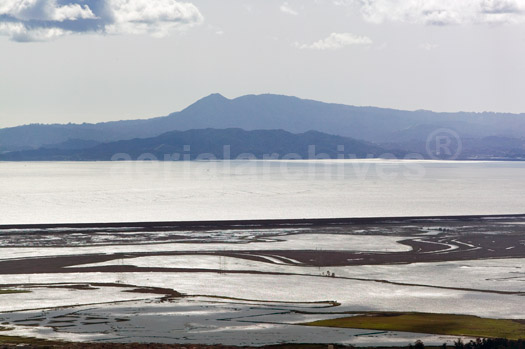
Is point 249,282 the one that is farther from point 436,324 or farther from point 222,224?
point 222,224

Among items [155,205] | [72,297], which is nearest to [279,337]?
[72,297]

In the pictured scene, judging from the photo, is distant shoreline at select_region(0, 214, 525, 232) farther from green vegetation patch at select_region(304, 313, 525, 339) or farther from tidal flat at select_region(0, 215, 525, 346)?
green vegetation patch at select_region(304, 313, 525, 339)

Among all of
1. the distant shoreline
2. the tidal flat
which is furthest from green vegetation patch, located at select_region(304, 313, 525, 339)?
the distant shoreline

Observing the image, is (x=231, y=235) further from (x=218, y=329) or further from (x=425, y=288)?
(x=218, y=329)

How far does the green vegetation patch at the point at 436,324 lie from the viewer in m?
45.3

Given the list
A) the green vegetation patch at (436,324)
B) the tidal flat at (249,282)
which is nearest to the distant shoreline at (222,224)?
the tidal flat at (249,282)

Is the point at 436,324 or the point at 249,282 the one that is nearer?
the point at 436,324

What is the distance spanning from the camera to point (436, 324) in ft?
156

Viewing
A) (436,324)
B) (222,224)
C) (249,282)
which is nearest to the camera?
(436,324)

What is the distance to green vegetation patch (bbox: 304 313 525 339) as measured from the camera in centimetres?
4534

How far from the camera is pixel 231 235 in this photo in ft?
305

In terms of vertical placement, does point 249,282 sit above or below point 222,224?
below

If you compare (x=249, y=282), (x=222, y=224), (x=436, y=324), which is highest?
(x=222, y=224)

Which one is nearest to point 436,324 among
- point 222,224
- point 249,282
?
point 249,282
